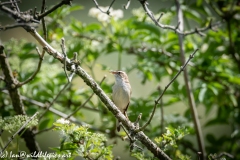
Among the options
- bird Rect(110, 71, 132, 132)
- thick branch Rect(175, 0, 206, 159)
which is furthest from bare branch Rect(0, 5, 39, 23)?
bird Rect(110, 71, 132, 132)

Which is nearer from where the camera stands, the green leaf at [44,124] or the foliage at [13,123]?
the foliage at [13,123]

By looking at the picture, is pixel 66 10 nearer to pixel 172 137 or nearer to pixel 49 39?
Result: pixel 49 39

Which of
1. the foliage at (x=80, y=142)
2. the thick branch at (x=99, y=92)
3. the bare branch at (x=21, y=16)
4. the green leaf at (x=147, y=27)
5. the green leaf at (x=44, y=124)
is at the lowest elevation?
the foliage at (x=80, y=142)

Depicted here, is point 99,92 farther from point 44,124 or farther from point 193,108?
point 44,124

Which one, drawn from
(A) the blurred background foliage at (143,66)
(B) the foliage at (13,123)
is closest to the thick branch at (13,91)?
(B) the foliage at (13,123)

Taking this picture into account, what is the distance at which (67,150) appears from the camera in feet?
6.38

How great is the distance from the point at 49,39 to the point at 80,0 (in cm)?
187

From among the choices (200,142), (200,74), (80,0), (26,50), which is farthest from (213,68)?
(80,0)

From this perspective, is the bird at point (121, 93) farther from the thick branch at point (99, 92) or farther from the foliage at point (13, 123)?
the foliage at point (13, 123)

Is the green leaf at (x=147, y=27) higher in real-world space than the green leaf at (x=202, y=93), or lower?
higher

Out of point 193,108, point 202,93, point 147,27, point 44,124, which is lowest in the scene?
point 44,124

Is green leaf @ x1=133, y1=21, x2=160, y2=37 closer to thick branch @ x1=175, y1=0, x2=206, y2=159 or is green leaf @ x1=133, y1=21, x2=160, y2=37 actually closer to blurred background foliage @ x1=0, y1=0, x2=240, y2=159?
blurred background foliage @ x1=0, y1=0, x2=240, y2=159

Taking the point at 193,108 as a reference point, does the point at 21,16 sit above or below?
below

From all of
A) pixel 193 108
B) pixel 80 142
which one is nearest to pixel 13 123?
pixel 80 142
